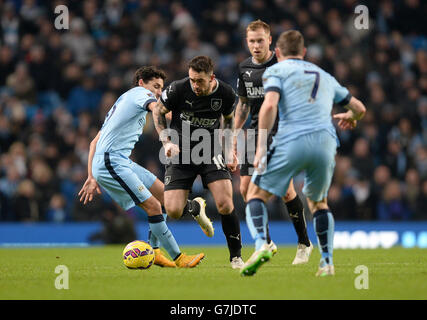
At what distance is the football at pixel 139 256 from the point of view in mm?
8312

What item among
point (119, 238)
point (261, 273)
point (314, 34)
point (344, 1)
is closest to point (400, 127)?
point (314, 34)

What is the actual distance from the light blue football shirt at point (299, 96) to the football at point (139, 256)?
2.43 m

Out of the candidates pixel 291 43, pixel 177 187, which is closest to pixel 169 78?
pixel 177 187

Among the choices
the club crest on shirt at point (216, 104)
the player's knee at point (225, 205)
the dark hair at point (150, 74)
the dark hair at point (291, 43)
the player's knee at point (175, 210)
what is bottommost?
the player's knee at point (175, 210)

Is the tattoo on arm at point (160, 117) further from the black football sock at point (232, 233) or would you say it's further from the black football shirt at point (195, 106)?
the black football sock at point (232, 233)

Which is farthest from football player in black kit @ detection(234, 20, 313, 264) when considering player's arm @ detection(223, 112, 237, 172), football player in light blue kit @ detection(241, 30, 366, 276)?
football player in light blue kit @ detection(241, 30, 366, 276)

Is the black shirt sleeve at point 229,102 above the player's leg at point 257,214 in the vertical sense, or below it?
above

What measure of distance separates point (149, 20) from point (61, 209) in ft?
18.9

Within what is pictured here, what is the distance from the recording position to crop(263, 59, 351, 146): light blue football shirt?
651cm

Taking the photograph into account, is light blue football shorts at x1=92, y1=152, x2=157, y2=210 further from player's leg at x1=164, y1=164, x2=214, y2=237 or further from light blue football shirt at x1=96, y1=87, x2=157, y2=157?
player's leg at x1=164, y1=164, x2=214, y2=237

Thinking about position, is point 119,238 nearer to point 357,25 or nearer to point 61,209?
point 61,209

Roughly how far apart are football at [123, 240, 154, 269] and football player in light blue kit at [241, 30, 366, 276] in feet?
6.43

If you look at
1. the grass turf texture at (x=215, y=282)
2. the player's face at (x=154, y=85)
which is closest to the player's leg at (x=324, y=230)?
the grass turf texture at (x=215, y=282)

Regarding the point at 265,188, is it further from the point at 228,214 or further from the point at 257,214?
the point at 228,214
